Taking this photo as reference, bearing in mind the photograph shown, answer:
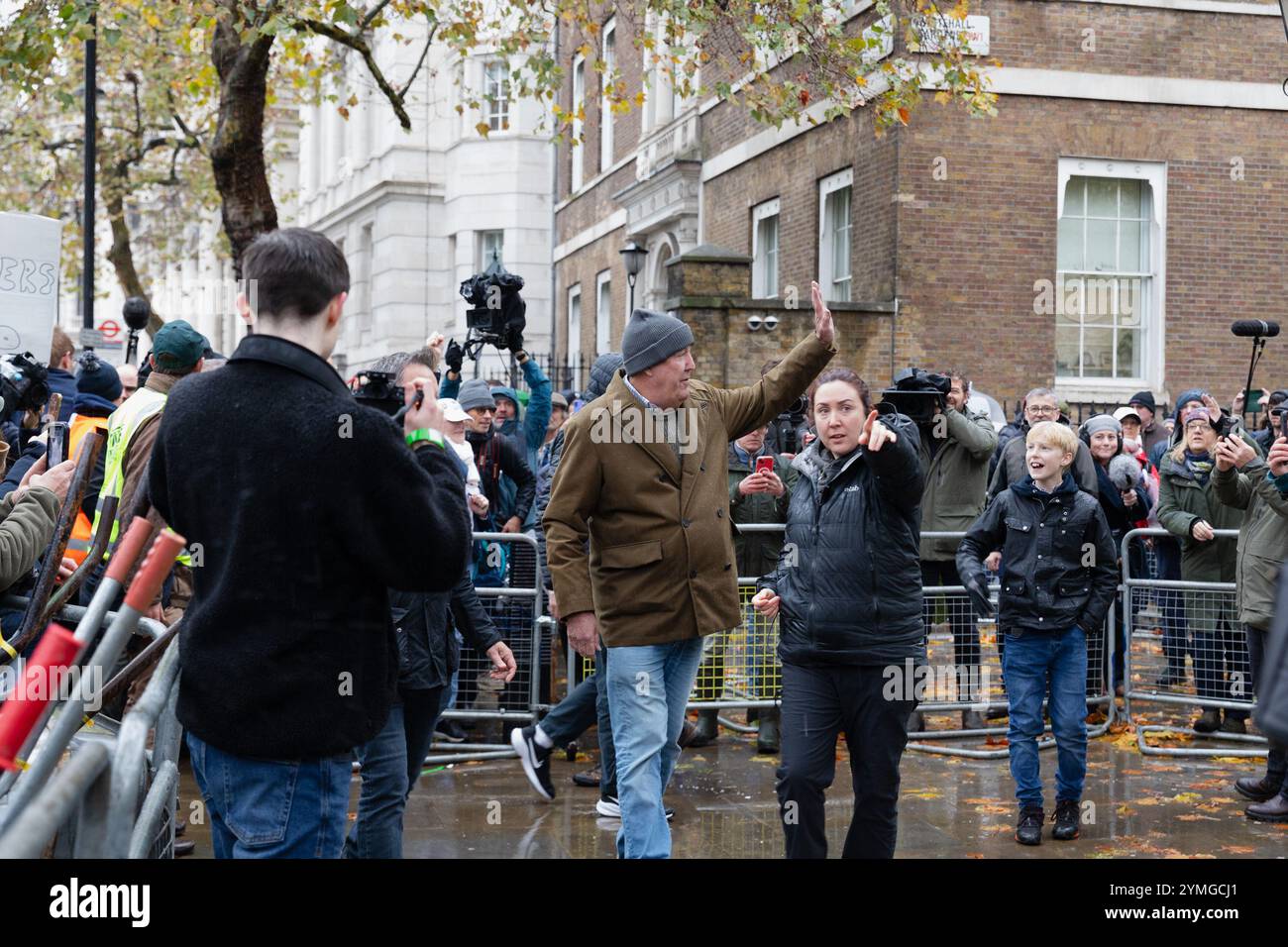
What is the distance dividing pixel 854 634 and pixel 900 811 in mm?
2564

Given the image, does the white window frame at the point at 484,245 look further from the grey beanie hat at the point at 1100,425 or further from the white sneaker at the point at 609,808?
the white sneaker at the point at 609,808

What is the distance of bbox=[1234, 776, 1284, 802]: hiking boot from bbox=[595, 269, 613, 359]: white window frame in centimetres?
2041

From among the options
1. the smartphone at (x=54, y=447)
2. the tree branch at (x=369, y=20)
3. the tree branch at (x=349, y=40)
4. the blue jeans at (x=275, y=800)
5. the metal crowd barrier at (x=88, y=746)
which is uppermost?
the tree branch at (x=369, y=20)

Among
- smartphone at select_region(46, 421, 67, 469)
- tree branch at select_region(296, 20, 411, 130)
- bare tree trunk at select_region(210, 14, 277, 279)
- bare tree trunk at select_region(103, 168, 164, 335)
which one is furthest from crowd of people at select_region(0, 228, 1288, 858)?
bare tree trunk at select_region(103, 168, 164, 335)

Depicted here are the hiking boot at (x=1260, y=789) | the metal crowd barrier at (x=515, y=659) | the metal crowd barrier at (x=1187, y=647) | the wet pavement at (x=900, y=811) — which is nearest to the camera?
the wet pavement at (x=900, y=811)

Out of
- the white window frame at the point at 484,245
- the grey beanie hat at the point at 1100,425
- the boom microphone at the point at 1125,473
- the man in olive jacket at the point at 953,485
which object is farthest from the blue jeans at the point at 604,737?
the white window frame at the point at 484,245

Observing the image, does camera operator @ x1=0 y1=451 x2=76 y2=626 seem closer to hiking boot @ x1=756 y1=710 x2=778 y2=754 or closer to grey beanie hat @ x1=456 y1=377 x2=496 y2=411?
grey beanie hat @ x1=456 y1=377 x2=496 y2=411

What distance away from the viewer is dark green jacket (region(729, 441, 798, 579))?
862 centimetres

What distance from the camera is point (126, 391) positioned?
415 inches

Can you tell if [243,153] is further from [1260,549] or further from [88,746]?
[88,746]

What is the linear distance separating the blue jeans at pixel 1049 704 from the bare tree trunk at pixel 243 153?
29.4 ft

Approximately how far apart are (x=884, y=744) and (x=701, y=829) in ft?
6.69

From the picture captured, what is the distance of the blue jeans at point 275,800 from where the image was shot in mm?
3271

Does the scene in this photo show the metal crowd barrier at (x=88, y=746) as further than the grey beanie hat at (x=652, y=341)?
No
